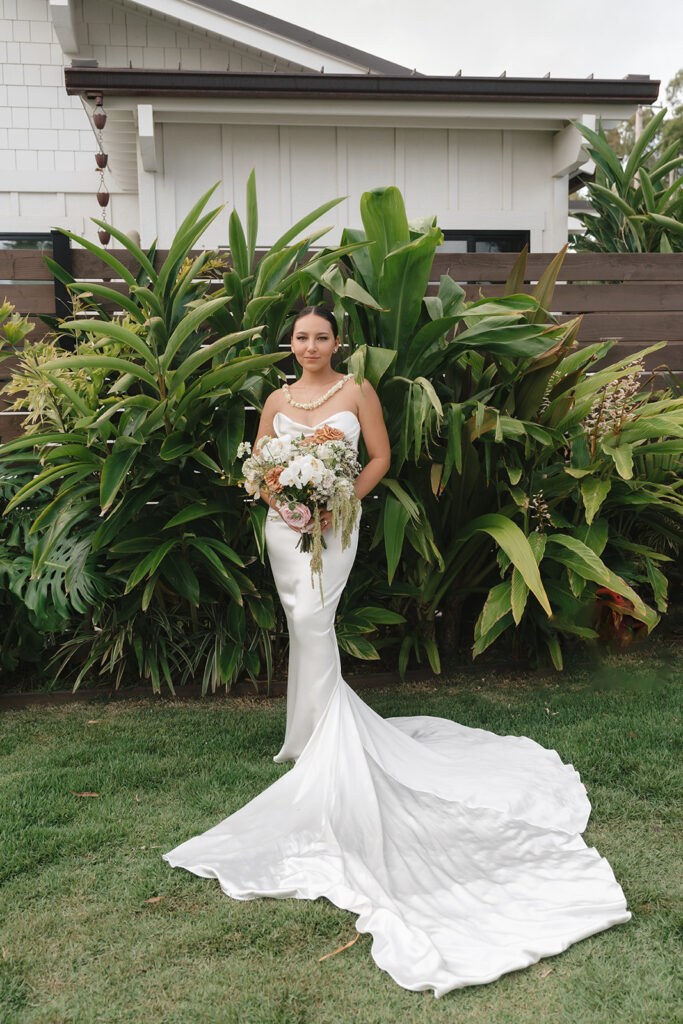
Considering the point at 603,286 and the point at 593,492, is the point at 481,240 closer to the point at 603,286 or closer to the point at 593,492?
the point at 603,286

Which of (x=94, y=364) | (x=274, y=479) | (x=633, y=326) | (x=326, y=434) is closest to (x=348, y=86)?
(x=633, y=326)

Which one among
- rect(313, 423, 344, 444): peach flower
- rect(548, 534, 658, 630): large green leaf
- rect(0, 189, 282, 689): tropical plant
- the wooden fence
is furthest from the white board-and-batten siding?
rect(313, 423, 344, 444): peach flower

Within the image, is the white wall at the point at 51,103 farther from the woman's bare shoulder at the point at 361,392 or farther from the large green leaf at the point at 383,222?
the woman's bare shoulder at the point at 361,392

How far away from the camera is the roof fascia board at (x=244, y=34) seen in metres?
7.12

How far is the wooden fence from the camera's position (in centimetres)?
417

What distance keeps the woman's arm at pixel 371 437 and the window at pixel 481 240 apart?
149 inches

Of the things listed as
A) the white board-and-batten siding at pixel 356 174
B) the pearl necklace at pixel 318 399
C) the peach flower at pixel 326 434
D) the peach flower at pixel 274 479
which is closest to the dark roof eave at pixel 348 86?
the white board-and-batten siding at pixel 356 174

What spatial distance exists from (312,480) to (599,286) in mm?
2406

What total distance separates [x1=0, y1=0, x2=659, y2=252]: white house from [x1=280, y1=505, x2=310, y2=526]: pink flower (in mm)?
3475

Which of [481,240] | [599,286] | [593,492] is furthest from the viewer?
[481,240]

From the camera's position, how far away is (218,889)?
2.42 metres

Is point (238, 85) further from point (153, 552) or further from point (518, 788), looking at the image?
point (518, 788)

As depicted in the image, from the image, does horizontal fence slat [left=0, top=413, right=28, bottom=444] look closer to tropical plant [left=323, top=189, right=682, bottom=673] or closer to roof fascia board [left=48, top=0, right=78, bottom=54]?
tropical plant [left=323, top=189, right=682, bottom=673]

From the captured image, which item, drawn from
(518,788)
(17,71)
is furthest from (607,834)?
(17,71)
